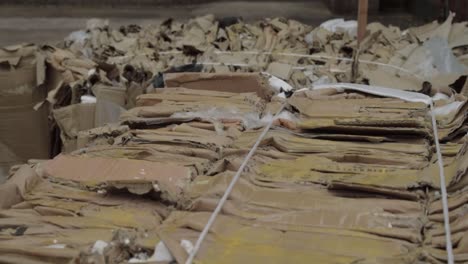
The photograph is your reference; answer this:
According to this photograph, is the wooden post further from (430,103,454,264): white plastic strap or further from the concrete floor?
the concrete floor

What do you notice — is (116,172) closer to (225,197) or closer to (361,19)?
(225,197)

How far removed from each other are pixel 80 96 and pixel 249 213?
144 inches

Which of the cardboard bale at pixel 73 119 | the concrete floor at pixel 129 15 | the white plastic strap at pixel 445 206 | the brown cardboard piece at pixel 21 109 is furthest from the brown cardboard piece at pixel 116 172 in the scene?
the concrete floor at pixel 129 15


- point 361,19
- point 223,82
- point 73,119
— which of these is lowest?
point 73,119

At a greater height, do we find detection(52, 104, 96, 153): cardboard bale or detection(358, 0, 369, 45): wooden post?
detection(358, 0, 369, 45): wooden post

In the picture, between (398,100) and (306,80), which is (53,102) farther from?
(398,100)

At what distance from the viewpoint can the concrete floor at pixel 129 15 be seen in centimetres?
1330

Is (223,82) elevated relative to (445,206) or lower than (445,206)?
elevated

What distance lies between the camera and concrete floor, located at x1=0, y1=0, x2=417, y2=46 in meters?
13.3

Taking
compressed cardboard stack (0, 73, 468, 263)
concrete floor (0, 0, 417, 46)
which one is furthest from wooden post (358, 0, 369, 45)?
concrete floor (0, 0, 417, 46)

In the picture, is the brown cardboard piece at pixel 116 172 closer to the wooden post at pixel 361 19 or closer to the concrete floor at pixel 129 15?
the wooden post at pixel 361 19

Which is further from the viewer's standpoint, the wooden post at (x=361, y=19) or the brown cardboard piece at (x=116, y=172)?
the wooden post at (x=361, y=19)

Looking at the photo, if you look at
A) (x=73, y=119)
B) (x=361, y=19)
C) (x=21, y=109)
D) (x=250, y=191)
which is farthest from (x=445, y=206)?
(x=21, y=109)

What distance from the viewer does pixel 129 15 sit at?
1466cm
